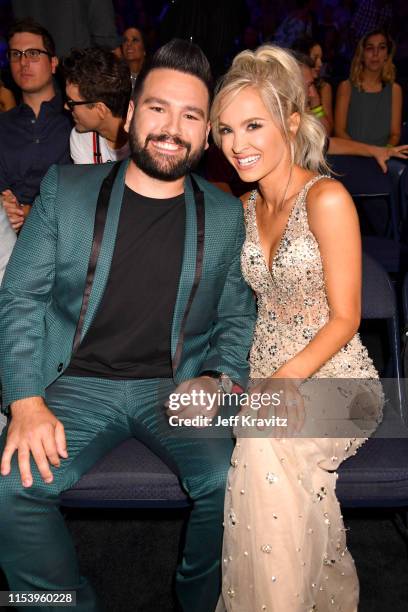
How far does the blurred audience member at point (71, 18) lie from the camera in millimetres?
4363

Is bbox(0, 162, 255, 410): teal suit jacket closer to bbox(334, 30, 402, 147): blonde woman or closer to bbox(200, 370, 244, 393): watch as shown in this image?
bbox(200, 370, 244, 393): watch

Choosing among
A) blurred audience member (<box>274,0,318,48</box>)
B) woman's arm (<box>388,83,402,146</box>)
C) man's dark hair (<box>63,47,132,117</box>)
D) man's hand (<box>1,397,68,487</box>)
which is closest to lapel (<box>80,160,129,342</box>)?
man's hand (<box>1,397,68,487</box>)

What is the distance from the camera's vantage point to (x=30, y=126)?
11.8 feet

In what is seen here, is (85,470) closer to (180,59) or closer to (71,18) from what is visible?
(180,59)

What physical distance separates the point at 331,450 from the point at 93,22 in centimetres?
386

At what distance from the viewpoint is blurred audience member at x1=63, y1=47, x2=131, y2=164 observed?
3.34m

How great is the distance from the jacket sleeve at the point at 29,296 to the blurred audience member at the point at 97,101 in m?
1.52

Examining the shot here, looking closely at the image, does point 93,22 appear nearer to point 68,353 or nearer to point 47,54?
point 47,54

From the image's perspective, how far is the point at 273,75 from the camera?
1.99 meters

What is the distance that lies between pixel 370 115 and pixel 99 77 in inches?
108

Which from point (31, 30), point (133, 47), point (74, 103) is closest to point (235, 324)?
point (74, 103)

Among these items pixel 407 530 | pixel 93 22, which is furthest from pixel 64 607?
pixel 93 22

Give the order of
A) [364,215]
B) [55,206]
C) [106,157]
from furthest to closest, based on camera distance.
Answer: [364,215] < [106,157] < [55,206]

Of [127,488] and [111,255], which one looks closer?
[127,488]
